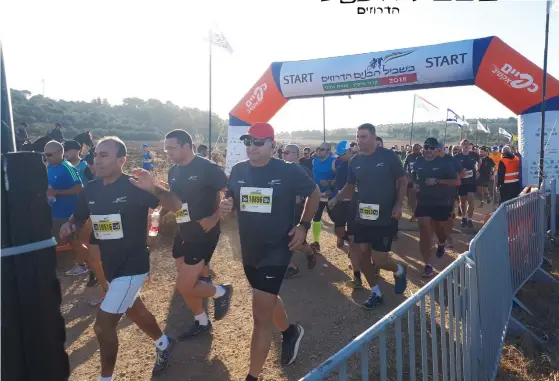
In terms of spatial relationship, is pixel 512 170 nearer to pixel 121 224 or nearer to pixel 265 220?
pixel 265 220

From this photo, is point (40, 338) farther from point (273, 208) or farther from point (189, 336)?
point (189, 336)

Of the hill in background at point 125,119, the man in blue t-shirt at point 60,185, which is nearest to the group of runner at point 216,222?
the man in blue t-shirt at point 60,185

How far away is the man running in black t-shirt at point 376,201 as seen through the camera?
4625 mm

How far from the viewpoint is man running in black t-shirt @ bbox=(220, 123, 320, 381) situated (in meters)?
3.11

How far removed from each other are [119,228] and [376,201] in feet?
9.22

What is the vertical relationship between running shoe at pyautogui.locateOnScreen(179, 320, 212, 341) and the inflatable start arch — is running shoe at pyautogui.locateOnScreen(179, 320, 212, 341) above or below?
below

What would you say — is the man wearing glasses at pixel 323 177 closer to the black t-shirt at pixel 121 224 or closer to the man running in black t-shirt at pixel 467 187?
the man running in black t-shirt at pixel 467 187

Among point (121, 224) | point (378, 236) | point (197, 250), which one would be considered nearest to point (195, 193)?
point (197, 250)

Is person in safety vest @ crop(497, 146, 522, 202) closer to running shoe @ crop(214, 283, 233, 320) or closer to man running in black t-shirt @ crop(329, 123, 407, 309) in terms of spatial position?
man running in black t-shirt @ crop(329, 123, 407, 309)

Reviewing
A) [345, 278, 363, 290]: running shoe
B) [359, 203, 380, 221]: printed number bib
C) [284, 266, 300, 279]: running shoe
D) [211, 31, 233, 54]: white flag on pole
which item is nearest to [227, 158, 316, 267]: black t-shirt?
[359, 203, 380, 221]: printed number bib

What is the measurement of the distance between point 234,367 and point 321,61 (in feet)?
25.9

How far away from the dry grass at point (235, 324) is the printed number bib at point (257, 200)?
147 cm

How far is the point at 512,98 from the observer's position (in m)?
7.80

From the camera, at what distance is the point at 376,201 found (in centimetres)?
465
